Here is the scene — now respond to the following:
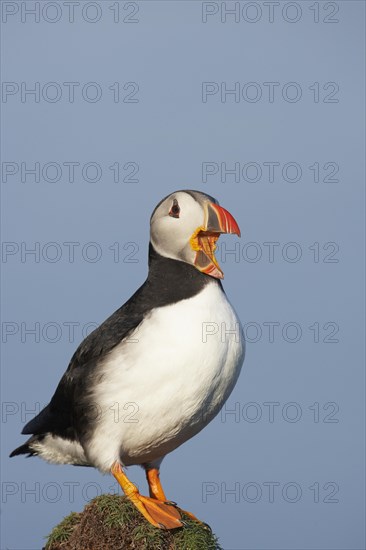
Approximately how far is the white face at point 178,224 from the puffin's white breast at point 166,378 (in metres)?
0.40

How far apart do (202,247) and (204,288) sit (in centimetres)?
36

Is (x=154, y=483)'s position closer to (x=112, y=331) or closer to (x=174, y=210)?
(x=112, y=331)

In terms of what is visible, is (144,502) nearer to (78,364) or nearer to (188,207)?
(78,364)

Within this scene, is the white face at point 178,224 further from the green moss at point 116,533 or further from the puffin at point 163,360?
the green moss at point 116,533

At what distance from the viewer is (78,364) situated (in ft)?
33.6

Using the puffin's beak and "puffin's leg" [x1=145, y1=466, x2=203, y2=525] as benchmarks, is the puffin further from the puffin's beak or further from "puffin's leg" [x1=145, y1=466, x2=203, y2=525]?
"puffin's leg" [x1=145, y1=466, x2=203, y2=525]

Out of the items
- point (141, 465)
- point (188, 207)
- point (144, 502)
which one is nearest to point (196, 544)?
point (144, 502)

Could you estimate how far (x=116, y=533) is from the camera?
9.34 metres

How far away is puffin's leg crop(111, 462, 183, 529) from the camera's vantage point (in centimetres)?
946

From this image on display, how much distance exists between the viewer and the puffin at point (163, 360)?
374 inches

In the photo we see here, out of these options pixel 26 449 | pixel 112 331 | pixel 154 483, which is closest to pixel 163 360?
pixel 112 331

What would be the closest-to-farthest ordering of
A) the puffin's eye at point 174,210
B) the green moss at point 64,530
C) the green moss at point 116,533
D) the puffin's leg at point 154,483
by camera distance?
the green moss at point 116,533
the green moss at point 64,530
the puffin's eye at point 174,210
the puffin's leg at point 154,483

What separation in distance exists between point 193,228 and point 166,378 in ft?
4.35

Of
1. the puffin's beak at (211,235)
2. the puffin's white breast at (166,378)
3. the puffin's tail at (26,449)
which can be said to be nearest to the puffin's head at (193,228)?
the puffin's beak at (211,235)
